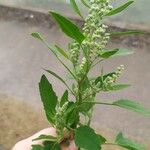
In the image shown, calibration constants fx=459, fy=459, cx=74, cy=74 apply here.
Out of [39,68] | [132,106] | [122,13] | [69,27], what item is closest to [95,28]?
[69,27]

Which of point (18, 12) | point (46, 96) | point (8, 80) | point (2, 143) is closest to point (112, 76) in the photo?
point (46, 96)

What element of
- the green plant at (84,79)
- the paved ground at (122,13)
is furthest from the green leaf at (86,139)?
the paved ground at (122,13)

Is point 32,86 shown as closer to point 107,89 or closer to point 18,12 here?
point 18,12

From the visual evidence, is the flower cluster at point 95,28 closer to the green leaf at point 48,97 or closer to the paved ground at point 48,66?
the green leaf at point 48,97

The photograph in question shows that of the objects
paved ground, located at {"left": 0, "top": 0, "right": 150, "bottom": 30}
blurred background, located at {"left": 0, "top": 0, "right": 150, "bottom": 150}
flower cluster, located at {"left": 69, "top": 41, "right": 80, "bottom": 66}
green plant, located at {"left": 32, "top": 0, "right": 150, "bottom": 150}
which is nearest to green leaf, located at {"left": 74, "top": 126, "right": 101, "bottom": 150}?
green plant, located at {"left": 32, "top": 0, "right": 150, "bottom": 150}

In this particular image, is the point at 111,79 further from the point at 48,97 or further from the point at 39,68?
the point at 39,68
